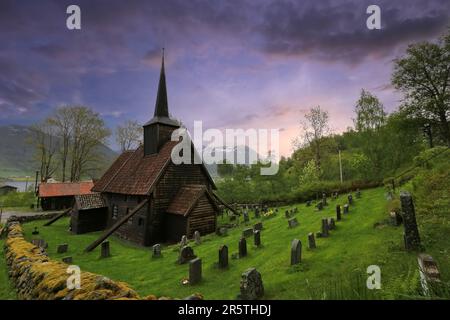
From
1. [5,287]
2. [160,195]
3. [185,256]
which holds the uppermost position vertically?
[160,195]

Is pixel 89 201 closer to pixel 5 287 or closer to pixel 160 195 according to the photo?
pixel 160 195

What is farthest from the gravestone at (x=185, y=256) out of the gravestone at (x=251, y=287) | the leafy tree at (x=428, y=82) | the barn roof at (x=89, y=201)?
the leafy tree at (x=428, y=82)

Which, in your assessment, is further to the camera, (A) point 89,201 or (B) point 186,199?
(A) point 89,201

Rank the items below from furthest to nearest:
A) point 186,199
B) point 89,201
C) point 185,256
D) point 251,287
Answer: point 89,201 → point 186,199 → point 185,256 → point 251,287

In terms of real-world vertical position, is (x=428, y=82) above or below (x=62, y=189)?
above

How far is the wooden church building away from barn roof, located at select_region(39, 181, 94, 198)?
2020cm

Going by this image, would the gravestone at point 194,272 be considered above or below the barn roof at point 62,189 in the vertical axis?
below

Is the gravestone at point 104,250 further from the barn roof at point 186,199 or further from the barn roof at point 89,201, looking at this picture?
the barn roof at point 89,201

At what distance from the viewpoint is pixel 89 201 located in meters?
23.1

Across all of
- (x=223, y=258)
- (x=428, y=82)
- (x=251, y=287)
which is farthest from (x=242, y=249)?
(x=428, y=82)

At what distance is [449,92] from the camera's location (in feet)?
72.2

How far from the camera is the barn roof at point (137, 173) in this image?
18.5m

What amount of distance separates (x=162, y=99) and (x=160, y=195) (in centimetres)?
988

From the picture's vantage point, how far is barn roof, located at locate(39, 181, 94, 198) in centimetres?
3644
